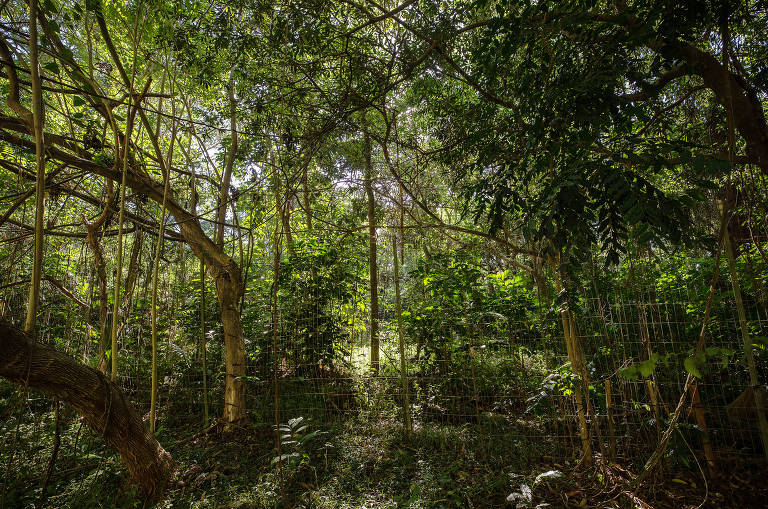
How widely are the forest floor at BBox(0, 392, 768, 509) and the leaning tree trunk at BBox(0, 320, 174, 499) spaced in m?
0.17

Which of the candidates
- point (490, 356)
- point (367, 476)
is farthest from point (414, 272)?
point (367, 476)

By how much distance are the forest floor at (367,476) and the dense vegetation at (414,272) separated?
0.02 meters

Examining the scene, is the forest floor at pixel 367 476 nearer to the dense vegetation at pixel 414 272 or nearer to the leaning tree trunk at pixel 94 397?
the dense vegetation at pixel 414 272

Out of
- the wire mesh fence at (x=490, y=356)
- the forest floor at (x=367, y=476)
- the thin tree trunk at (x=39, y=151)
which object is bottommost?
the forest floor at (x=367, y=476)

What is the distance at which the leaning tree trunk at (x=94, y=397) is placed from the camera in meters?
1.78

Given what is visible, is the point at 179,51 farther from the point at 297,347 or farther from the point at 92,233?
the point at 297,347

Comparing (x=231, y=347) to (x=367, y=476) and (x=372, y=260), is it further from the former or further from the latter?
(x=372, y=260)

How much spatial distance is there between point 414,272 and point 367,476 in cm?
200

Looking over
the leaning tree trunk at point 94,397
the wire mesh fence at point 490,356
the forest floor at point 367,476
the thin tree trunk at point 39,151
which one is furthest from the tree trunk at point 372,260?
the thin tree trunk at point 39,151

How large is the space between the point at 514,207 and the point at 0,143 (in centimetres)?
428

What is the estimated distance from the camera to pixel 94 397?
6.81 feet

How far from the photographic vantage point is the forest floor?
2.40 meters

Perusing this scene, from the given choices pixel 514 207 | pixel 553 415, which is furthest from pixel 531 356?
pixel 514 207

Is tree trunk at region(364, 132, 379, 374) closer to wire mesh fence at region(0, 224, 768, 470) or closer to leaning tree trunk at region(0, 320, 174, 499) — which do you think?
A: wire mesh fence at region(0, 224, 768, 470)
